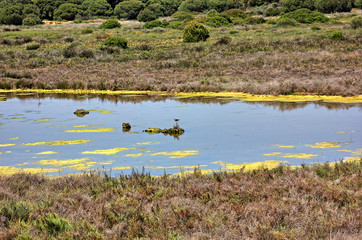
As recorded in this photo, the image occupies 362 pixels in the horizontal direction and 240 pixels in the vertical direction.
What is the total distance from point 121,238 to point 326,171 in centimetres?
413

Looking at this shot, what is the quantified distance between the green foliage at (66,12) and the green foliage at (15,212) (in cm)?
10231

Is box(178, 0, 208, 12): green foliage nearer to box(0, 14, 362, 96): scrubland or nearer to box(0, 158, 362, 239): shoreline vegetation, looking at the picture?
box(0, 14, 362, 96): scrubland

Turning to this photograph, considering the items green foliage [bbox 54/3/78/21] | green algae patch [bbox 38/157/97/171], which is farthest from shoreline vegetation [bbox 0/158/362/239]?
green foliage [bbox 54/3/78/21]

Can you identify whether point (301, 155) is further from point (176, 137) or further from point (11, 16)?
point (11, 16)

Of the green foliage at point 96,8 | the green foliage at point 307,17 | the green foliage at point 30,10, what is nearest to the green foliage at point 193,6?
the green foliage at point 96,8

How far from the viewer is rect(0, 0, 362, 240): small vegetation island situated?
611 centimetres

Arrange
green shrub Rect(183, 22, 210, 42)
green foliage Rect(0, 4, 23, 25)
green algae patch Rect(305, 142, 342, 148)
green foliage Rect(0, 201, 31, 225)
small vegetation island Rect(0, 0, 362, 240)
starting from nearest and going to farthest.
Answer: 1. small vegetation island Rect(0, 0, 362, 240)
2. green foliage Rect(0, 201, 31, 225)
3. green algae patch Rect(305, 142, 342, 148)
4. green shrub Rect(183, 22, 210, 42)
5. green foliage Rect(0, 4, 23, 25)

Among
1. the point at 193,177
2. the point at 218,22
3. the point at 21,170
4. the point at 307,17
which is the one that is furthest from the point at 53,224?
the point at 307,17

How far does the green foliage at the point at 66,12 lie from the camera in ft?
344

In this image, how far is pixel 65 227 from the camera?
611cm

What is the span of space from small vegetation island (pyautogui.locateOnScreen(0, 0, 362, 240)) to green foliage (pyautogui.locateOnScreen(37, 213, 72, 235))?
0.05 feet

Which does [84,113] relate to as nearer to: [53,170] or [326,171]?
[53,170]

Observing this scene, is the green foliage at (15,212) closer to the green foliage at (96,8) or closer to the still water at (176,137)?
the still water at (176,137)

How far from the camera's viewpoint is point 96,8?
11375cm
